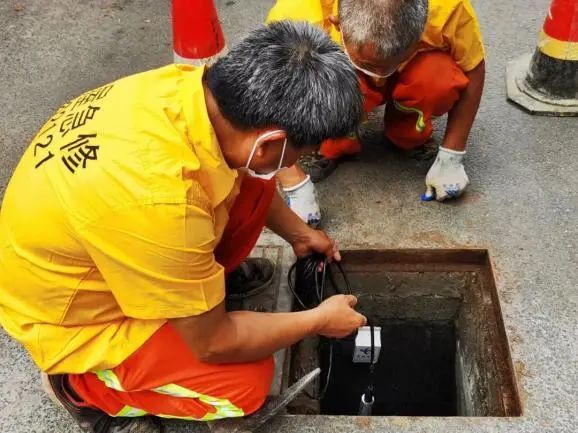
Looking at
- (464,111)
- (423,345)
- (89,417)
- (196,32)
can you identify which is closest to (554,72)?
(464,111)

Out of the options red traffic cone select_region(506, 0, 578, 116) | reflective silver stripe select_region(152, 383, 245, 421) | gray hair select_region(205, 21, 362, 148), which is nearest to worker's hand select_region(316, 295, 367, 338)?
reflective silver stripe select_region(152, 383, 245, 421)

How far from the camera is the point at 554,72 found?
9.11 feet

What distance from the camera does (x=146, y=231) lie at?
126 cm

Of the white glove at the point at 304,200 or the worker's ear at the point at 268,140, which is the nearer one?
the worker's ear at the point at 268,140

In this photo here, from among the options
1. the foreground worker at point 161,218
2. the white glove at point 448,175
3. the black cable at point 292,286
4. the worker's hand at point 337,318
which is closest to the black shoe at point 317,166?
the white glove at point 448,175

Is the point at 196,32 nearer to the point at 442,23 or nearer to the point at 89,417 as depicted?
the point at 442,23

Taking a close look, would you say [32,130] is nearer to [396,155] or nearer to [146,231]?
[396,155]

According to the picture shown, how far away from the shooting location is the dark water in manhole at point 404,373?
8.36ft

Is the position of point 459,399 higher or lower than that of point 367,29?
lower

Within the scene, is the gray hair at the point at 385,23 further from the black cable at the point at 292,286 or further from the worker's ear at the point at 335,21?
the black cable at the point at 292,286

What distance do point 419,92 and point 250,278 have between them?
940 mm

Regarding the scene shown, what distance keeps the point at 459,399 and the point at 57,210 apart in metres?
1.84

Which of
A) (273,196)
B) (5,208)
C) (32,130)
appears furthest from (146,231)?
(32,130)

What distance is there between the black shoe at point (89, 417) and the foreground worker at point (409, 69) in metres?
0.95
